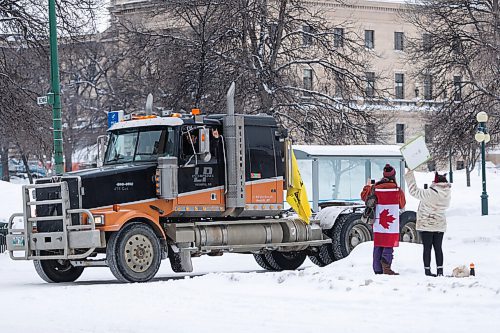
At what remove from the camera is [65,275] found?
1997cm

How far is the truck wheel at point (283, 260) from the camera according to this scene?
74.0ft

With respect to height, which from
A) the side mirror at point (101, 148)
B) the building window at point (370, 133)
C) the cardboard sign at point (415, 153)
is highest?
the building window at point (370, 133)

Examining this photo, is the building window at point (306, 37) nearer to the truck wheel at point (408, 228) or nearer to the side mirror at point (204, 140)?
the truck wheel at point (408, 228)

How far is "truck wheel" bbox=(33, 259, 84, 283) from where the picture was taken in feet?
64.4

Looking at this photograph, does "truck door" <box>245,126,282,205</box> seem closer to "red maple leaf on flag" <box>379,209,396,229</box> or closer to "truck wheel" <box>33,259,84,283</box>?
"truck wheel" <box>33,259,84,283</box>

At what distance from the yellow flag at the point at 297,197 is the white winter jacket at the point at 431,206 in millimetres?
4697

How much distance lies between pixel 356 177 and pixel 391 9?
52.6 metres

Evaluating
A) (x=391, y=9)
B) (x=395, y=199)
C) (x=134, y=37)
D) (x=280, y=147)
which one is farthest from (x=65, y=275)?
(x=391, y=9)

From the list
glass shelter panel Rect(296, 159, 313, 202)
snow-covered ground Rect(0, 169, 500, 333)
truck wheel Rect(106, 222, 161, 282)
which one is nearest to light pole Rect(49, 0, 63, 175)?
snow-covered ground Rect(0, 169, 500, 333)

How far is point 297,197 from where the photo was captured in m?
21.8

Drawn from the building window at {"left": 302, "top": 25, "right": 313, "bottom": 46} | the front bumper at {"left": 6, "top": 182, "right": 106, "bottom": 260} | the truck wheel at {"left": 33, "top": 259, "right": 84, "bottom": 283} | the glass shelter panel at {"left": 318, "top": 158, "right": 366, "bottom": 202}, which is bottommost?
the truck wheel at {"left": 33, "top": 259, "right": 84, "bottom": 283}

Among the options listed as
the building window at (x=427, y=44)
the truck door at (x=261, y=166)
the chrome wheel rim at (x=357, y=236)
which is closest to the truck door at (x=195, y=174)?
the truck door at (x=261, y=166)

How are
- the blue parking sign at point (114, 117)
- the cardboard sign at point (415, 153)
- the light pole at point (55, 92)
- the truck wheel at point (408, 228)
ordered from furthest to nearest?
1. the truck wheel at point (408, 228)
2. the light pole at point (55, 92)
3. the blue parking sign at point (114, 117)
4. the cardboard sign at point (415, 153)

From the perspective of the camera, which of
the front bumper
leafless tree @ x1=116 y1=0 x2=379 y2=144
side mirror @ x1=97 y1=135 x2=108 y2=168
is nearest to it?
the front bumper
